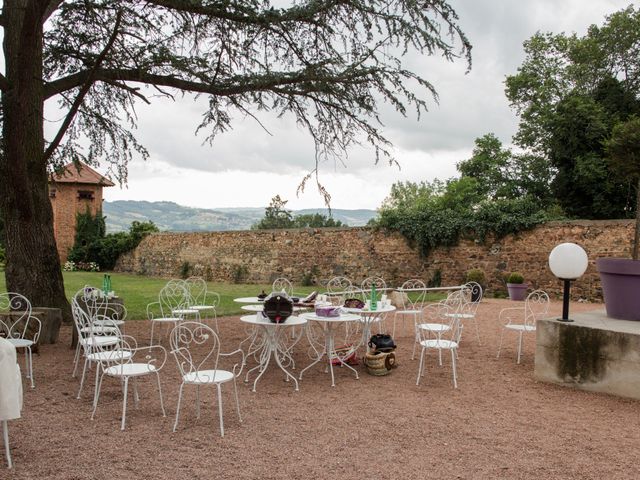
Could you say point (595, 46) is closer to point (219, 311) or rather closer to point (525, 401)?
point (219, 311)

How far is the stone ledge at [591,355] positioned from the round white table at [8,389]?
4.31 m

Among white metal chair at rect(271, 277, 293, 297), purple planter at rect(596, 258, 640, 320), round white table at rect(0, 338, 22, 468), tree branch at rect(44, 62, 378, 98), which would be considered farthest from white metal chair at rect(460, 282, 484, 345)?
round white table at rect(0, 338, 22, 468)

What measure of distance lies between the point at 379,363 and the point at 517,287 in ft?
26.4

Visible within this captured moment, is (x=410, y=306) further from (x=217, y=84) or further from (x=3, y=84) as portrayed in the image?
(x=3, y=84)

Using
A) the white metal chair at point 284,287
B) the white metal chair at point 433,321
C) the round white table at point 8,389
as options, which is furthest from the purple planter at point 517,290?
the round white table at point 8,389

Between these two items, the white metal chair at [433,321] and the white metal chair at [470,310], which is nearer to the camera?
the white metal chair at [433,321]

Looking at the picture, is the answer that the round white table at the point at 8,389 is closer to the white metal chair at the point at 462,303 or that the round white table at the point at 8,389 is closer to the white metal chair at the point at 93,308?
the white metal chair at the point at 93,308

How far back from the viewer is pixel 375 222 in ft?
51.9

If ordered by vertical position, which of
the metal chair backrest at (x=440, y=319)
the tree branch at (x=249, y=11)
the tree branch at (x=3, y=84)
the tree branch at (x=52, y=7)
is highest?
the tree branch at (x=52, y=7)

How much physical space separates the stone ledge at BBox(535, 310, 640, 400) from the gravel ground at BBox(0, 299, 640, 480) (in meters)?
0.13

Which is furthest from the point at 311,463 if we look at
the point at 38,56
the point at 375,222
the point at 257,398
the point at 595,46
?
the point at 595,46

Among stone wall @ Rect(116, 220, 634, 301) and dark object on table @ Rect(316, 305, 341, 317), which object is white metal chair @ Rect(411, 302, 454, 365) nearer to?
dark object on table @ Rect(316, 305, 341, 317)

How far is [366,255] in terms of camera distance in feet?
51.4

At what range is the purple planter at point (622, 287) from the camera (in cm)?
523
